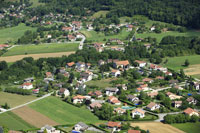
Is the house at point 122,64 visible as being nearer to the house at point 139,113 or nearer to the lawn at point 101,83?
the lawn at point 101,83

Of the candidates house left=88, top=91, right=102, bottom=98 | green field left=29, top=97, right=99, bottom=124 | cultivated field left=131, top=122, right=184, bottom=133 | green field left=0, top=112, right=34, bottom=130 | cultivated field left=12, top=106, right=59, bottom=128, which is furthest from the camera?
house left=88, top=91, right=102, bottom=98

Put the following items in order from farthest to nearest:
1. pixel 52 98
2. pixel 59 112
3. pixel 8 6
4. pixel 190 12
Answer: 1. pixel 8 6
2. pixel 190 12
3. pixel 52 98
4. pixel 59 112

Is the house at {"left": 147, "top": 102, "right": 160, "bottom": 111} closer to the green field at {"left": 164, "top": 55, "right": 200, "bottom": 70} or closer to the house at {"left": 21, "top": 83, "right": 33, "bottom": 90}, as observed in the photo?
the house at {"left": 21, "top": 83, "right": 33, "bottom": 90}

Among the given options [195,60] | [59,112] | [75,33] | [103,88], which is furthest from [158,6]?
[59,112]

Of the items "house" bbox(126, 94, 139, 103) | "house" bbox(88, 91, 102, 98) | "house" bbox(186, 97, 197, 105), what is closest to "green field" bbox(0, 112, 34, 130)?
"house" bbox(88, 91, 102, 98)

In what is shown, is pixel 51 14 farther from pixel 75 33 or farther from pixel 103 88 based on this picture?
pixel 103 88

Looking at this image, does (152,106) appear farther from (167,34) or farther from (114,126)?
(167,34)
